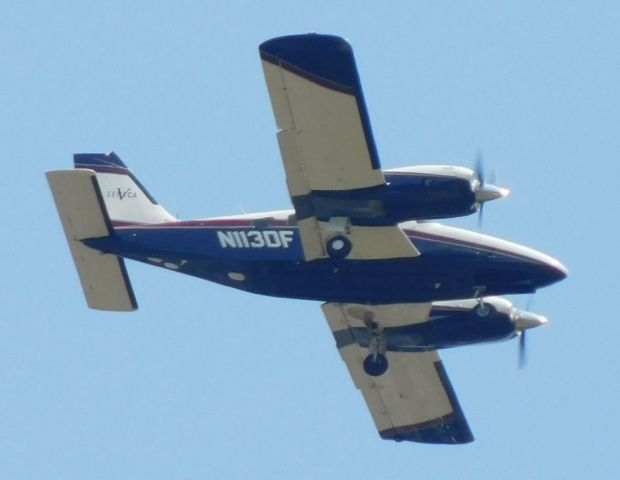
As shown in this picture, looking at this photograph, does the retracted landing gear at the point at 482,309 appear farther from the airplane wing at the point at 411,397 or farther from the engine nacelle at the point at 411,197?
the engine nacelle at the point at 411,197

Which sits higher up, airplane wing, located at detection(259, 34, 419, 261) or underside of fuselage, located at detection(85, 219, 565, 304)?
airplane wing, located at detection(259, 34, 419, 261)

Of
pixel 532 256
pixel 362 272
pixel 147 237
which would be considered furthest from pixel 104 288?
pixel 532 256

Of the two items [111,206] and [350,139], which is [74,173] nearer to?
[111,206]

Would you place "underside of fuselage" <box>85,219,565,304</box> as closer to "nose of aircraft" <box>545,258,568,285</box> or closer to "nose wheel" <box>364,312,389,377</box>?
"nose of aircraft" <box>545,258,568,285</box>

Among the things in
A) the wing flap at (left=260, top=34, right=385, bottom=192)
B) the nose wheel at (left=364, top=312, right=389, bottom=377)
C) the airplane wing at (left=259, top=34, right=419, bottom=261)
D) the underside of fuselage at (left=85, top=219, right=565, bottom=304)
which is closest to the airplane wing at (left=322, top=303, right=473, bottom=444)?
the nose wheel at (left=364, top=312, right=389, bottom=377)

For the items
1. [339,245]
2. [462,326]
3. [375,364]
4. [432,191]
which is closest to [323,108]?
[432,191]

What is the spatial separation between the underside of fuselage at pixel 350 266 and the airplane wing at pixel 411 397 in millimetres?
4090

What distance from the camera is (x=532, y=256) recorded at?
3541 cm

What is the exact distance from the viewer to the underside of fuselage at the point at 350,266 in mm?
35281

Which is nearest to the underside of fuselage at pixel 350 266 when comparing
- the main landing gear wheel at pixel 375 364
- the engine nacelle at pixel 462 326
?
the engine nacelle at pixel 462 326

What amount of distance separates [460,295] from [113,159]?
905cm

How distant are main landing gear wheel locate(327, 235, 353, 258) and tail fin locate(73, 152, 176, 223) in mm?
4405

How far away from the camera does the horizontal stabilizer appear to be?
36.0 meters

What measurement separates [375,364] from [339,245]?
4706 mm
